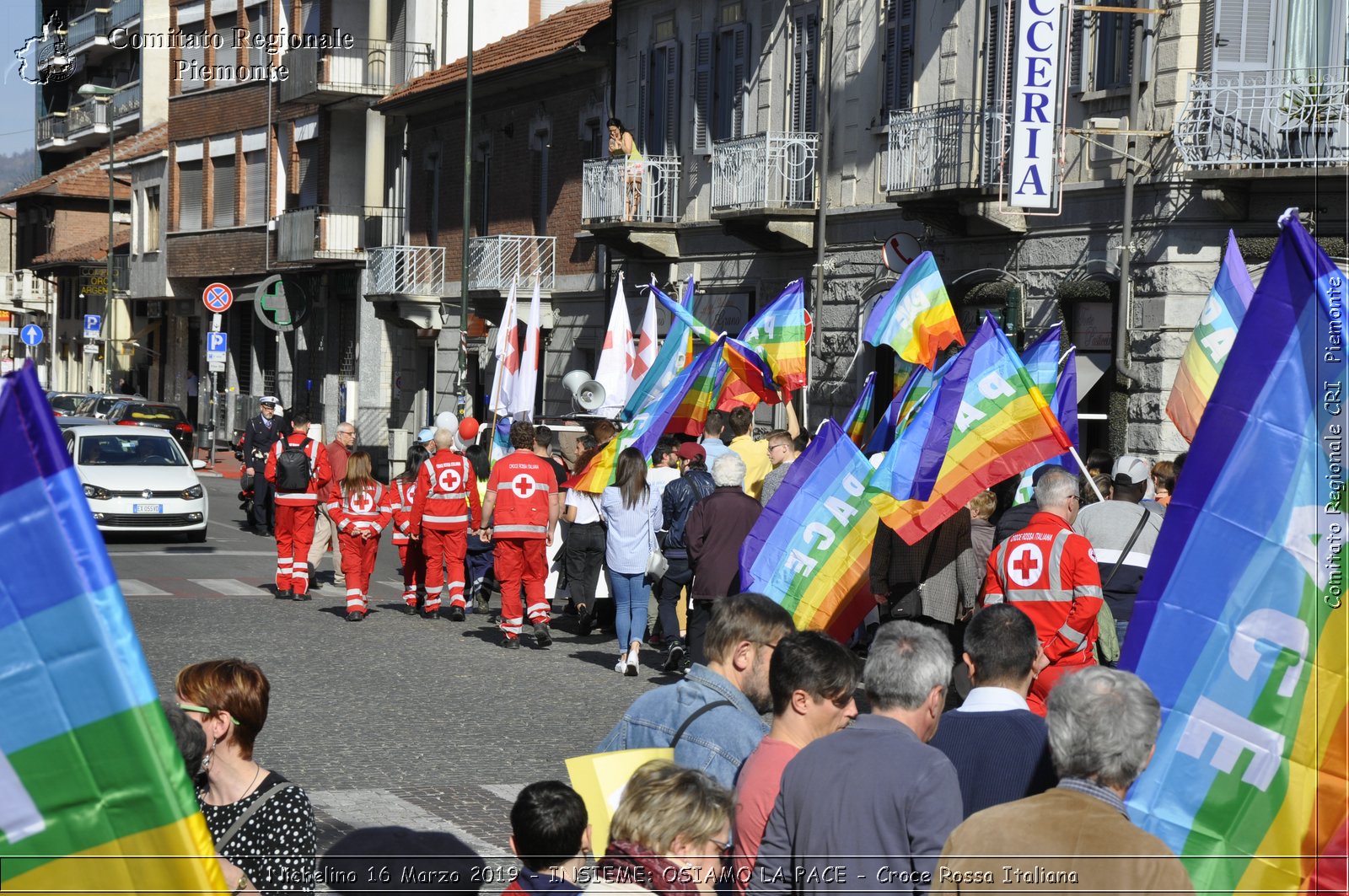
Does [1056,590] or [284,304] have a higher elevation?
[284,304]

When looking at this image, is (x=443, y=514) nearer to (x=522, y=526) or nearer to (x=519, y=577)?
(x=519, y=577)

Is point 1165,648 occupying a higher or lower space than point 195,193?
lower

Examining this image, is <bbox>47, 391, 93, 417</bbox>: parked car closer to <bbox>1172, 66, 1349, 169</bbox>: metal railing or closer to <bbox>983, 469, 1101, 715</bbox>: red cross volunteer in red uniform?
<bbox>1172, 66, 1349, 169</bbox>: metal railing

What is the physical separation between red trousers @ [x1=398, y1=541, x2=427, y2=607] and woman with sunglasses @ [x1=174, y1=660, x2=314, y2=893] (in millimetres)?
11628

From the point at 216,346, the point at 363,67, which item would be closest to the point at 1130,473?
the point at 216,346

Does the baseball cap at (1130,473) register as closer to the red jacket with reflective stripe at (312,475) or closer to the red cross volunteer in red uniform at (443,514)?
the red cross volunteer in red uniform at (443,514)

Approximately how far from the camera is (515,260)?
113 ft

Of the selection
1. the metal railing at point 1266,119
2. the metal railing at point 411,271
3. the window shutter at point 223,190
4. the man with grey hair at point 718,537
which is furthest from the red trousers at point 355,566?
the window shutter at point 223,190

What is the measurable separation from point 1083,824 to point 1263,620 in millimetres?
1072

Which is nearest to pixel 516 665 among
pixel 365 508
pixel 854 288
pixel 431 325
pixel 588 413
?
pixel 365 508

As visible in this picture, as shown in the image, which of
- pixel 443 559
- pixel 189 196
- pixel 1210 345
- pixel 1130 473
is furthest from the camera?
pixel 189 196

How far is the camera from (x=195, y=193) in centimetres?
5259

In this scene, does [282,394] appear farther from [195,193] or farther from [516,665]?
[516,665]

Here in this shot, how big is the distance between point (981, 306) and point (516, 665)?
957 centimetres
